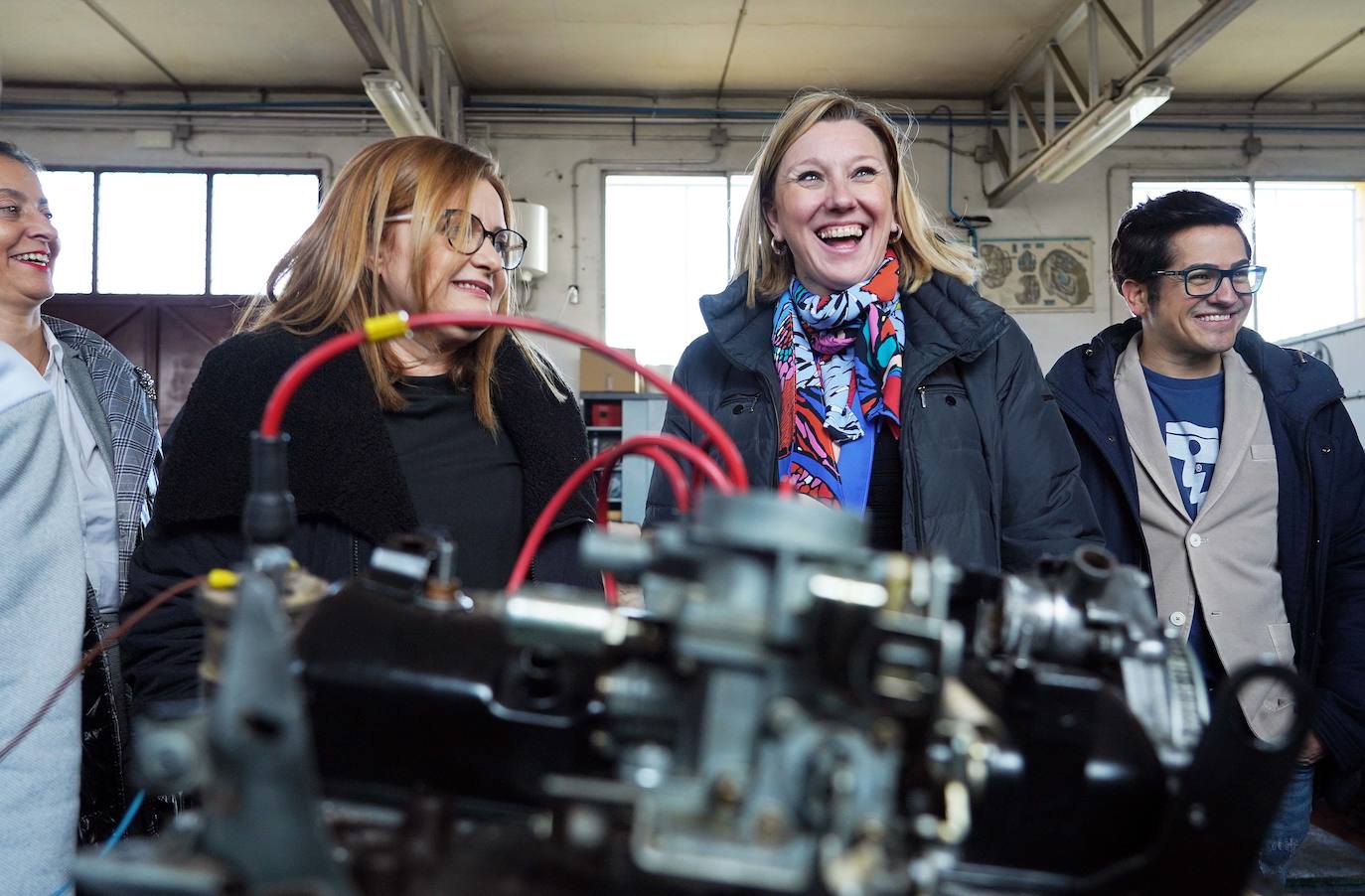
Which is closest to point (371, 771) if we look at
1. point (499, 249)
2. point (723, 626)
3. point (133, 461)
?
point (723, 626)

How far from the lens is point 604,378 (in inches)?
237

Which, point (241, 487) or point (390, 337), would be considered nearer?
point (390, 337)

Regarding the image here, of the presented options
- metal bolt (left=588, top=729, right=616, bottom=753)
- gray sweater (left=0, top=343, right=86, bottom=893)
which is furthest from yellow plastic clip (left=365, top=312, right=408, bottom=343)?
gray sweater (left=0, top=343, right=86, bottom=893)

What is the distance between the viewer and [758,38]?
588 centimetres

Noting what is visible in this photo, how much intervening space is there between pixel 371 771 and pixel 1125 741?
457 mm

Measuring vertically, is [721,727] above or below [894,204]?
below

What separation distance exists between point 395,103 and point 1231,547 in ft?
13.8

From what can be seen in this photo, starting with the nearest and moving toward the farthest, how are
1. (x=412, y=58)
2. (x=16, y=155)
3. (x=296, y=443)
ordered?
1. (x=296, y=443)
2. (x=16, y=155)
3. (x=412, y=58)

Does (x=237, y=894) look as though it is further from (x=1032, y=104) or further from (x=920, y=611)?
(x=1032, y=104)

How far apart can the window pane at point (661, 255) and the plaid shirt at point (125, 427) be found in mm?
4689

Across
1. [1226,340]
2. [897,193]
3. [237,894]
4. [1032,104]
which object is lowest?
[237,894]

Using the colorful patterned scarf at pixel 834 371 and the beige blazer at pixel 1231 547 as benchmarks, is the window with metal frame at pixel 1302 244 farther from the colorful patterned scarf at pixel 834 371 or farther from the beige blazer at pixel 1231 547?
the colorful patterned scarf at pixel 834 371

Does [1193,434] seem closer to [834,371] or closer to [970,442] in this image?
[970,442]

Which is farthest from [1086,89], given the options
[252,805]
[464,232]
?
[252,805]
